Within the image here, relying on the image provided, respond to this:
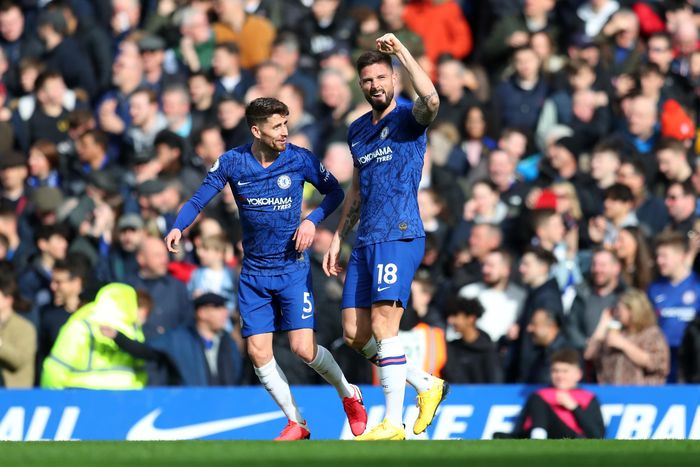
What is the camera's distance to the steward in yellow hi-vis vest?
13578 mm

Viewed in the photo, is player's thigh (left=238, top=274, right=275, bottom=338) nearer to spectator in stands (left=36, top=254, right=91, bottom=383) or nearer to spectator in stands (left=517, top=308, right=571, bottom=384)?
spectator in stands (left=36, top=254, right=91, bottom=383)

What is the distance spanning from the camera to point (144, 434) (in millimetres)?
13250

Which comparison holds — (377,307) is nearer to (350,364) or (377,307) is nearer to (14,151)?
(350,364)

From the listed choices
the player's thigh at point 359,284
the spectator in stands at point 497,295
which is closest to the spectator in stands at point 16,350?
the spectator in stands at point 497,295

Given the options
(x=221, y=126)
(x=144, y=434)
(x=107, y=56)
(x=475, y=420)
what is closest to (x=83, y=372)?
(x=144, y=434)

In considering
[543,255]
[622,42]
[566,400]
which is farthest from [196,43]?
[566,400]

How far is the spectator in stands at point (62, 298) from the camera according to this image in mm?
14336

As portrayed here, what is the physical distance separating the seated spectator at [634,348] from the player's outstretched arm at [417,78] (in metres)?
4.00

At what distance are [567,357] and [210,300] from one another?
3.19m

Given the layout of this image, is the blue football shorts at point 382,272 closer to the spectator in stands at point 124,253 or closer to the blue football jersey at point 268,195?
the blue football jersey at point 268,195

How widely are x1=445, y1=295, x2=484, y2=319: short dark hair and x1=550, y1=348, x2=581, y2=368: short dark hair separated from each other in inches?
42.6

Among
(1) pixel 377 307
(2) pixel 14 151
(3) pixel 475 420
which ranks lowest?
(3) pixel 475 420

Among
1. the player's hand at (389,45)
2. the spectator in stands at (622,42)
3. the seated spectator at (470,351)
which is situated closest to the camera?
the player's hand at (389,45)

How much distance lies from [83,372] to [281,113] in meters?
3.80
